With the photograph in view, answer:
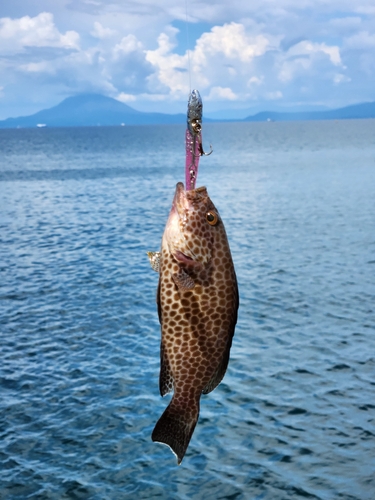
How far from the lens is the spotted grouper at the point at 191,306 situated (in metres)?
5.43

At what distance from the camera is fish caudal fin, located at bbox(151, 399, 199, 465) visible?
18.0 ft

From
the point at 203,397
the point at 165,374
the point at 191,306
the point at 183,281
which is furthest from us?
the point at 203,397

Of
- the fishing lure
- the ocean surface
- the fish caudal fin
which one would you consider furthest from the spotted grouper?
A: the ocean surface

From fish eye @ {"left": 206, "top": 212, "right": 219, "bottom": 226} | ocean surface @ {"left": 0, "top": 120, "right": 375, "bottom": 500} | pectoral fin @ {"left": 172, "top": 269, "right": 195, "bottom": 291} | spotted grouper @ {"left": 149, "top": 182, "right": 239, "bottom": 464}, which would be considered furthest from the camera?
ocean surface @ {"left": 0, "top": 120, "right": 375, "bottom": 500}

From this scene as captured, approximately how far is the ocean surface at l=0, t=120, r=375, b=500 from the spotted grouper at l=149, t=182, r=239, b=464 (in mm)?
11702

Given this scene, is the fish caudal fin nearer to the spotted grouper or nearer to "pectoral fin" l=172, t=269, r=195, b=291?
the spotted grouper

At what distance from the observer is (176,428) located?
5.64 metres

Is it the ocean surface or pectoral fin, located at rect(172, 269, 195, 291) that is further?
the ocean surface

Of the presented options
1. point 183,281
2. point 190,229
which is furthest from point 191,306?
point 190,229

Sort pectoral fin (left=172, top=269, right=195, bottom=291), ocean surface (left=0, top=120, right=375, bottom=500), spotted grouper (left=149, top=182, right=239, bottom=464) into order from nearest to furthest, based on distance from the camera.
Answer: pectoral fin (left=172, top=269, right=195, bottom=291), spotted grouper (left=149, top=182, right=239, bottom=464), ocean surface (left=0, top=120, right=375, bottom=500)

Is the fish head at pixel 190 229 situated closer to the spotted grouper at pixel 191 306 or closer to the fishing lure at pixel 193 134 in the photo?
the spotted grouper at pixel 191 306

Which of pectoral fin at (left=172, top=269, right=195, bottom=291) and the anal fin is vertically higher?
pectoral fin at (left=172, top=269, right=195, bottom=291)

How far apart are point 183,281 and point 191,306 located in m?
0.26

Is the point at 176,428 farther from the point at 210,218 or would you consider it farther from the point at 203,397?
the point at 203,397
